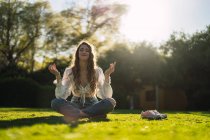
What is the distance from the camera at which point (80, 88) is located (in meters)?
9.55

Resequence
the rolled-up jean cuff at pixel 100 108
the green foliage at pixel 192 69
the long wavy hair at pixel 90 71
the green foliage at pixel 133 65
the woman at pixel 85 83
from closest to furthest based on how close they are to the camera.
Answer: the rolled-up jean cuff at pixel 100 108, the woman at pixel 85 83, the long wavy hair at pixel 90 71, the green foliage at pixel 133 65, the green foliage at pixel 192 69

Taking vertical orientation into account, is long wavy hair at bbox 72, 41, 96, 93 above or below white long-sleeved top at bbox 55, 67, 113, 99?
above

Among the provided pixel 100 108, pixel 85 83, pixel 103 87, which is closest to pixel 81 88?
pixel 85 83

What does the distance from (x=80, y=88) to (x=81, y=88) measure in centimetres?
3

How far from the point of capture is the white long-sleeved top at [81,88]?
9469mm

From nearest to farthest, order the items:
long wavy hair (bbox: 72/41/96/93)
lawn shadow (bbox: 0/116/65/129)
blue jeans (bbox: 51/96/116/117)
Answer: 1. lawn shadow (bbox: 0/116/65/129)
2. blue jeans (bbox: 51/96/116/117)
3. long wavy hair (bbox: 72/41/96/93)

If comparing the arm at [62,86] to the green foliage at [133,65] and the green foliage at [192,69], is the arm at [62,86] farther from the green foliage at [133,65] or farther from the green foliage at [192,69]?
the green foliage at [192,69]

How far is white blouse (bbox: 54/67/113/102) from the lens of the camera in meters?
9.47

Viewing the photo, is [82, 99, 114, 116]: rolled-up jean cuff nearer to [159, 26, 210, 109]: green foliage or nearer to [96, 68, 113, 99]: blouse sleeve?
[96, 68, 113, 99]: blouse sleeve

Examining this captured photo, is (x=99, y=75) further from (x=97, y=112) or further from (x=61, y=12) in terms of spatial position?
(x=61, y=12)

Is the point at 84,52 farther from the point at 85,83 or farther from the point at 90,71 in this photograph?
the point at 85,83

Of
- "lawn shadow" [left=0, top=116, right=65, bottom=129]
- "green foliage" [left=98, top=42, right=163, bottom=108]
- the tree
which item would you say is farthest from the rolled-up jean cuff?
the tree

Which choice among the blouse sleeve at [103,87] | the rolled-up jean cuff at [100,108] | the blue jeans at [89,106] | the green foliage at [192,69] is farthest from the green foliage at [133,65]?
the rolled-up jean cuff at [100,108]

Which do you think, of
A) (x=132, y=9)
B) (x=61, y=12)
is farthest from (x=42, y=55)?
(x=132, y=9)
